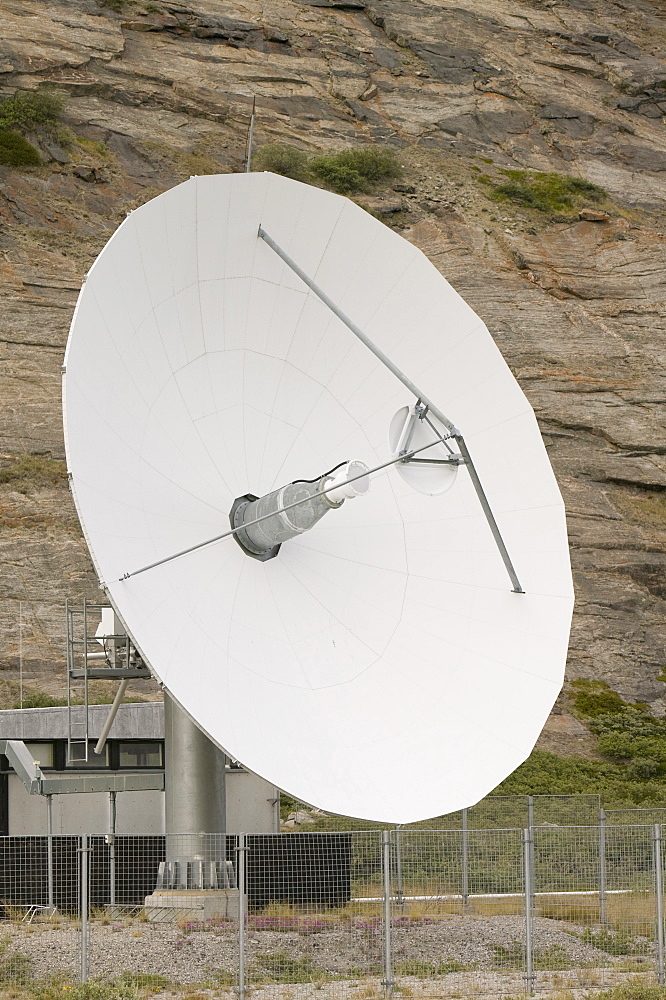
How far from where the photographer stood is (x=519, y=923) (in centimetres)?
1877

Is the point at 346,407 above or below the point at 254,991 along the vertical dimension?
above

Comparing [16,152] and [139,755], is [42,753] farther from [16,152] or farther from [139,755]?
[16,152]

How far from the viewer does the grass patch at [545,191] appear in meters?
59.9

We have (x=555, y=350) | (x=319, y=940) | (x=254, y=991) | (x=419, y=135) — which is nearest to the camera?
(x=254, y=991)

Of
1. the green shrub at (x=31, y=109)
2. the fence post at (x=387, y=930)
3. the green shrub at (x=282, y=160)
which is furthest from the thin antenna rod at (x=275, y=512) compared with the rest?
the green shrub at (x=282, y=160)

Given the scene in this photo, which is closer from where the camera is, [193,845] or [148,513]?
[148,513]

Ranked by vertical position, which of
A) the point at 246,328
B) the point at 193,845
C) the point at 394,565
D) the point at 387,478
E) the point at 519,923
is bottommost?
the point at 519,923

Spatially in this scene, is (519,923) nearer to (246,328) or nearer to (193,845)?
(193,845)

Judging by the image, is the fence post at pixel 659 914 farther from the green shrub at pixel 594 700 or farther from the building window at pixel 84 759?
the green shrub at pixel 594 700

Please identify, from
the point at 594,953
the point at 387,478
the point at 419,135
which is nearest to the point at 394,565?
the point at 387,478

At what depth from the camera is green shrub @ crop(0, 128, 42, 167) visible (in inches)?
2098

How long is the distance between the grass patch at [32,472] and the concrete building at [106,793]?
20984 mm

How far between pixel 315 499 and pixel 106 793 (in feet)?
35.1

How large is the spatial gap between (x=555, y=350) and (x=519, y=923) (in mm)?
36234
